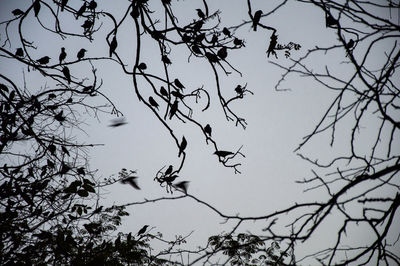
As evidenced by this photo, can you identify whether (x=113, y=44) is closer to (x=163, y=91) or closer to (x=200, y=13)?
(x=163, y=91)

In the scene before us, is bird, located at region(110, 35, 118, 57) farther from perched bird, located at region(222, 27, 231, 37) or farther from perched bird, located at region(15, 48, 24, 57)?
perched bird, located at region(15, 48, 24, 57)

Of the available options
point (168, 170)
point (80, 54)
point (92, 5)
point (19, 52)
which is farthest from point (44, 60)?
point (168, 170)

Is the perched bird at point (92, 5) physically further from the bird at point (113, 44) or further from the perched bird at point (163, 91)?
the perched bird at point (163, 91)

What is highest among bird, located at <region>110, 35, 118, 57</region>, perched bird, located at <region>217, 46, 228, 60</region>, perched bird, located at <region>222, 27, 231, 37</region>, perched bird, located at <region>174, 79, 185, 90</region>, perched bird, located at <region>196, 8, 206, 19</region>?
perched bird, located at <region>196, 8, 206, 19</region>

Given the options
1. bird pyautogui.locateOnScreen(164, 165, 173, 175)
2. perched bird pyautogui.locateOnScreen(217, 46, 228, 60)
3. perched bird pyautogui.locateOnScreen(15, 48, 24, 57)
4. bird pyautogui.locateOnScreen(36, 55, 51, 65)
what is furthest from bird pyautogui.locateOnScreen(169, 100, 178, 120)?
perched bird pyautogui.locateOnScreen(15, 48, 24, 57)

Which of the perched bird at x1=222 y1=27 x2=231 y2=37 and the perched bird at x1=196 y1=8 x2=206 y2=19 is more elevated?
the perched bird at x1=196 y1=8 x2=206 y2=19

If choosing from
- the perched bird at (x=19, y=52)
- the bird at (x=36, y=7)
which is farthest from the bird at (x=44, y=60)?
the bird at (x=36, y=7)

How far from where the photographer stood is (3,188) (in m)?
2.92

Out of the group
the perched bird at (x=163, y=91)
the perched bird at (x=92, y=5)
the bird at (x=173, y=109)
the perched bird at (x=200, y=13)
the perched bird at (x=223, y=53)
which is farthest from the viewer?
the perched bird at (x=92, y=5)

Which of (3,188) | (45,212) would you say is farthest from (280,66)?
(45,212)

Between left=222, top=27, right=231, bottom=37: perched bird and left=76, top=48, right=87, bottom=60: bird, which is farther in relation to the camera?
left=76, top=48, right=87, bottom=60: bird

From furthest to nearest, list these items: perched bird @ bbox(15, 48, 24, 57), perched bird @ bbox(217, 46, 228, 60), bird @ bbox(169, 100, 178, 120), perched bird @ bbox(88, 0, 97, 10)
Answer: perched bird @ bbox(15, 48, 24, 57), perched bird @ bbox(88, 0, 97, 10), perched bird @ bbox(217, 46, 228, 60), bird @ bbox(169, 100, 178, 120)

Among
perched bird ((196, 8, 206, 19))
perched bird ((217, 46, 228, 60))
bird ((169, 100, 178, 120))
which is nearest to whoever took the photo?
bird ((169, 100, 178, 120))

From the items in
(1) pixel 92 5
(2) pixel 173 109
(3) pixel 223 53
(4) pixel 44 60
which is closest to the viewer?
(2) pixel 173 109
